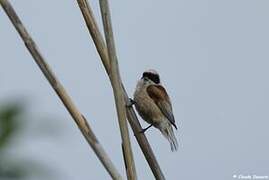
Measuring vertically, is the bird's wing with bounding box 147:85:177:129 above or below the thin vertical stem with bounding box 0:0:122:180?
below

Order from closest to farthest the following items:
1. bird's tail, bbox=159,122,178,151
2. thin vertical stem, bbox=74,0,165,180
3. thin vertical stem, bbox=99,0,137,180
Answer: thin vertical stem, bbox=99,0,137,180, thin vertical stem, bbox=74,0,165,180, bird's tail, bbox=159,122,178,151

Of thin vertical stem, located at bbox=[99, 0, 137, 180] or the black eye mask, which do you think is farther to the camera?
the black eye mask

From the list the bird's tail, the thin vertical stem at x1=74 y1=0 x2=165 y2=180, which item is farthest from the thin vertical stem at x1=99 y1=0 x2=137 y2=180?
the bird's tail

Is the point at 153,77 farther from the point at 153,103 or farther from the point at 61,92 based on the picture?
the point at 61,92

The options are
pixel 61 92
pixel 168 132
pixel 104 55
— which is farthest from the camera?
pixel 168 132

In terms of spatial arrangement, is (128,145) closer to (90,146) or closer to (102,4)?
(90,146)

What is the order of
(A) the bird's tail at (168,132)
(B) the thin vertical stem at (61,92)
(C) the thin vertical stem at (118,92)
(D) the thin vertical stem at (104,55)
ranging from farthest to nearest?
(A) the bird's tail at (168,132) → (D) the thin vertical stem at (104,55) → (C) the thin vertical stem at (118,92) → (B) the thin vertical stem at (61,92)

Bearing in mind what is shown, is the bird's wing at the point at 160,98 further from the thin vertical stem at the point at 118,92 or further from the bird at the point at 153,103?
the thin vertical stem at the point at 118,92

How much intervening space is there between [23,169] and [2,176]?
4cm

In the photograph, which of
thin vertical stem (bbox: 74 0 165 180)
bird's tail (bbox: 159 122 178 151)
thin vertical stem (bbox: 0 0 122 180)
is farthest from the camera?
bird's tail (bbox: 159 122 178 151)

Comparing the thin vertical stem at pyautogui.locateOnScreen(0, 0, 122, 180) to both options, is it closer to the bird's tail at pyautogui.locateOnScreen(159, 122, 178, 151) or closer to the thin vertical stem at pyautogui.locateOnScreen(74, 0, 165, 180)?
the thin vertical stem at pyautogui.locateOnScreen(74, 0, 165, 180)

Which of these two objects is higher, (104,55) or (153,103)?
(104,55)

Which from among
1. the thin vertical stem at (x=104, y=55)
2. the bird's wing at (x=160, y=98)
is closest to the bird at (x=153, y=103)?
the bird's wing at (x=160, y=98)

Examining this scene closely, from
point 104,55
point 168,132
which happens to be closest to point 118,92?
point 104,55
